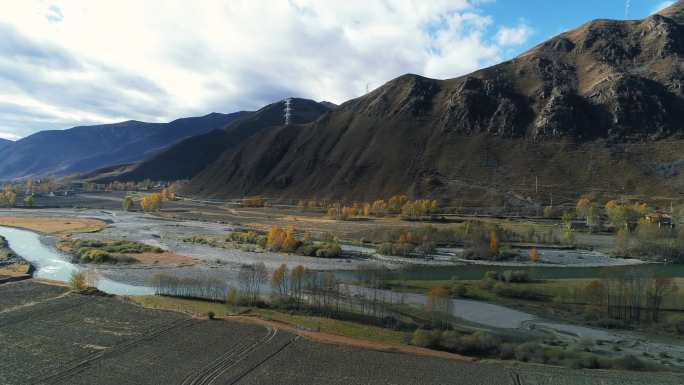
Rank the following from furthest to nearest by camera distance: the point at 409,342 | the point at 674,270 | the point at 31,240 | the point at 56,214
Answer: the point at 56,214, the point at 31,240, the point at 674,270, the point at 409,342

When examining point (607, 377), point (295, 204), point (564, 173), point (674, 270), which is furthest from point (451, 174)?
point (607, 377)

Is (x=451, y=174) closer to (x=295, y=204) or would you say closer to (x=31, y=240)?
(x=295, y=204)

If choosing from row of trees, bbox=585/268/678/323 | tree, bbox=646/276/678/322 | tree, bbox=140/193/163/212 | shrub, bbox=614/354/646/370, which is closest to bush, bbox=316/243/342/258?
row of trees, bbox=585/268/678/323

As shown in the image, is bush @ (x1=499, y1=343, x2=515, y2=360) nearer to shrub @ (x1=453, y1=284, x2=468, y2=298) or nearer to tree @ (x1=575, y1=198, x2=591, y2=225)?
shrub @ (x1=453, y1=284, x2=468, y2=298)

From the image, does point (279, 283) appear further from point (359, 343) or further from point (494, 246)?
point (494, 246)

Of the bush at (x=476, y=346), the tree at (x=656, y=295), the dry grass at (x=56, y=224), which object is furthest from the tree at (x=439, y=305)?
the dry grass at (x=56, y=224)
